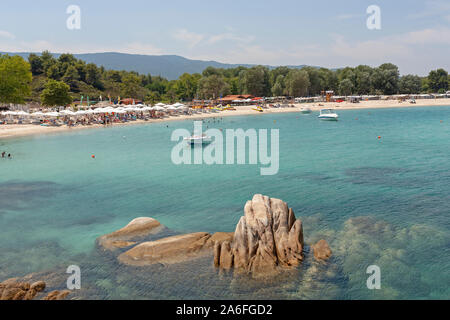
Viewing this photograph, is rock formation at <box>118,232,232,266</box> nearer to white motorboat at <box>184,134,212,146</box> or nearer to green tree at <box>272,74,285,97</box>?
white motorboat at <box>184,134,212,146</box>

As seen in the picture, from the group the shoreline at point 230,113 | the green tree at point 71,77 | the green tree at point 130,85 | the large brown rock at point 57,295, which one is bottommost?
the large brown rock at point 57,295

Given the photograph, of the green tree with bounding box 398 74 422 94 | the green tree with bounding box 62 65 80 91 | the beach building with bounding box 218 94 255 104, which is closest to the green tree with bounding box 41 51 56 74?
the green tree with bounding box 62 65 80 91

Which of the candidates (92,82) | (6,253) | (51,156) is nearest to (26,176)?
(51,156)

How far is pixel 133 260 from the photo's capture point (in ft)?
54.4

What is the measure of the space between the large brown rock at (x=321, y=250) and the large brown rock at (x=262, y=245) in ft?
2.33

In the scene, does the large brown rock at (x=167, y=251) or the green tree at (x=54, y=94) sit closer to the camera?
the large brown rock at (x=167, y=251)

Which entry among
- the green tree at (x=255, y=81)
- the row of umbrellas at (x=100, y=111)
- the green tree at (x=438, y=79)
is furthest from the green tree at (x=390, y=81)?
the row of umbrellas at (x=100, y=111)

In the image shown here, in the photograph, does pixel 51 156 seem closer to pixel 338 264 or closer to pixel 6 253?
pixel 6 253

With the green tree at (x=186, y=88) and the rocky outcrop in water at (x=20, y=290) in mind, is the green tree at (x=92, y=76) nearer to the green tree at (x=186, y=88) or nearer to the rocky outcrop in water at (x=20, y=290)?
the green tree at (x=186, y=88)

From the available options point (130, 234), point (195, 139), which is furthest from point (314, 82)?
point (130, 234)

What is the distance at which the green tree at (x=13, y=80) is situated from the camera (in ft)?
247

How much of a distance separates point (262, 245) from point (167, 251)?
4475mm
